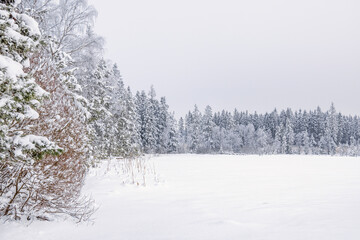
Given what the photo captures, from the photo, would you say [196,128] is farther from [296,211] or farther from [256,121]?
[296,211]

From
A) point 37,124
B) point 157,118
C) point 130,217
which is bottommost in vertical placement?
point 130,217

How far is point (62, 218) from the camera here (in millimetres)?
4070

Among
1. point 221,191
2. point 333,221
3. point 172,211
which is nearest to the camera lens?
point 333,221

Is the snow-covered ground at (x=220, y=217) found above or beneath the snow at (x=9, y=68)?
beneath

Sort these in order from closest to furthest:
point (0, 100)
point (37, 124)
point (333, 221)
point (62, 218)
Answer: point (0, 100) → point (333, 221) → point (37, 124) → point (62, 218)

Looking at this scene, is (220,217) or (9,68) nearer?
(9,68)

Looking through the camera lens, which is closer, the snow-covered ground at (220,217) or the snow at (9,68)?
the snow at (9,68)

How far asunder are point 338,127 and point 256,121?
2555cm

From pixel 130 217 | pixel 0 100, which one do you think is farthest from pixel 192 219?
pixel 0 100

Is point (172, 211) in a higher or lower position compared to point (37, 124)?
lower

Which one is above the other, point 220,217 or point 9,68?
point 9,68

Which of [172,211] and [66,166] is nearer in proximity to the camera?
[66,166]

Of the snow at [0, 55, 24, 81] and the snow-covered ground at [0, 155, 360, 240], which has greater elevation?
the snow at [0, 55, 24, 81]

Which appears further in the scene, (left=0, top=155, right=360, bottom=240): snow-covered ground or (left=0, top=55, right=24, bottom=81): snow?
(left=0, top=155, right=360, bottom=240): snow-covered ground
